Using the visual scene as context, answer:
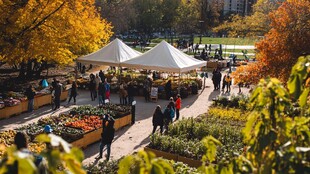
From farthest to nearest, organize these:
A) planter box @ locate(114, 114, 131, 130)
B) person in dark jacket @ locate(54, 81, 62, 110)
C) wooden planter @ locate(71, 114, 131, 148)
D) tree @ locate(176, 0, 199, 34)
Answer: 1. tree @ locate(176, 0, 199, 34)
2. person in dark jacket @ locate(54, 81, 62, 110)
3. planter box @ locate(114, 114, 131, 130)
4. wooden planter @ locate(71, 114, 131, 148)

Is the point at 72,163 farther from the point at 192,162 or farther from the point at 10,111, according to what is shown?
the point at 10,111

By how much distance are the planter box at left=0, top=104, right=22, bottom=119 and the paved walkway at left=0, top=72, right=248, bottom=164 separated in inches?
8.8

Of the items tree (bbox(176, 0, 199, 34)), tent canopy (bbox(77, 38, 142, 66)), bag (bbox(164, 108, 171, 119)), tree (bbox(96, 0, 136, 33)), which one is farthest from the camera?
tree (bbox(176, 0, 199, 34))

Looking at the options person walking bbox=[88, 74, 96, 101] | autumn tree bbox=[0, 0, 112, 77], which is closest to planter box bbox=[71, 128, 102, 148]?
person walking bbox=[88, 74, 96, 101]

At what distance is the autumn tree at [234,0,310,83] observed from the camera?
1335 cm

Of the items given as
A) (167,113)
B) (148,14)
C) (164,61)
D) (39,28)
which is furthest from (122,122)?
(148,14)

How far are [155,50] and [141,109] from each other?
4.83 meters

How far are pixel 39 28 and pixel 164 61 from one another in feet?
23.6

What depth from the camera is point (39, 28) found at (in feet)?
67.3

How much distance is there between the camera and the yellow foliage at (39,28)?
19453mm

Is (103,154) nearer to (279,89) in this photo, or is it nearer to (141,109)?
(141,109)

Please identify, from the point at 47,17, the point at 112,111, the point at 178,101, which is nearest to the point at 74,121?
the point at 112,111

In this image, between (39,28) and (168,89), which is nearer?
(39,28)

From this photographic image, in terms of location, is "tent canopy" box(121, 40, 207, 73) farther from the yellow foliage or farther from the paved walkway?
the yellow foliage
